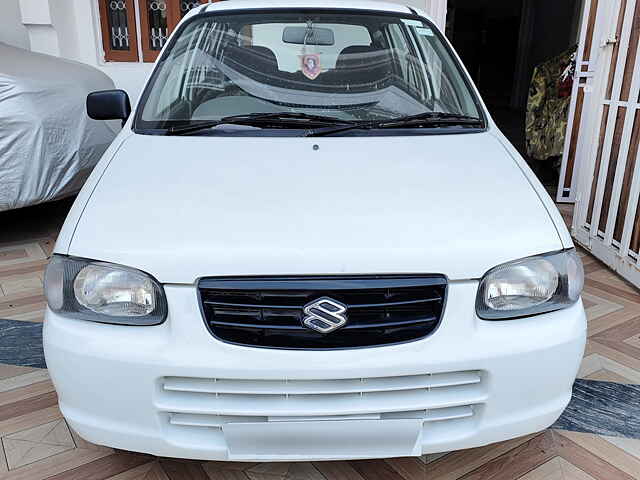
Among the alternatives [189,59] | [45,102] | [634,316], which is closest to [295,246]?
[189,59]

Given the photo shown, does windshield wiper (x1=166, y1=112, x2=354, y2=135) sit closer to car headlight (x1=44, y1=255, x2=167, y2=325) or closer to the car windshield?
the car windshield

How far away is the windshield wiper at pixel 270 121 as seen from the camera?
1.74m

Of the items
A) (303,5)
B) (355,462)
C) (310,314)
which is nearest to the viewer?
(310,314)

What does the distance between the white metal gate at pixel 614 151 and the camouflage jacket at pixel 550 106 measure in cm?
119

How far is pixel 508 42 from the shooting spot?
48.2 feet

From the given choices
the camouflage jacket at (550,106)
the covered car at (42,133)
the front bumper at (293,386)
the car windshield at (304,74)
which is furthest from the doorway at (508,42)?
the front bumper at (293,386)

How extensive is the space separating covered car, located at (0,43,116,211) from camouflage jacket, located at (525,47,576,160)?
3658mm

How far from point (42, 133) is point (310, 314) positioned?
2620 mm

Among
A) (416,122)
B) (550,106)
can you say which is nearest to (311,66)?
(416,122)

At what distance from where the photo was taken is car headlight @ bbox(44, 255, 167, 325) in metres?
1.19

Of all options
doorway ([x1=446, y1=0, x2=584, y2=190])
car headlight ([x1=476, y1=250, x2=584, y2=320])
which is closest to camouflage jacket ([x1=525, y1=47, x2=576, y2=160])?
doorway ([x1=446, y1=0, x2=584, y2=190])

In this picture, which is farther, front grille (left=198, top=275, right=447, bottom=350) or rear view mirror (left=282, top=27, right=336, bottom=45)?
rear view mirror (left=282, top=27, right=336, bottom=45)

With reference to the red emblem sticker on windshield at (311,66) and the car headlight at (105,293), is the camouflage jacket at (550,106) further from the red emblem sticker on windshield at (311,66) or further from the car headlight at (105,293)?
the car headlight at (105,293)

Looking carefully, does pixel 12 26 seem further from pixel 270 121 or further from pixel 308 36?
pixel 270 121
